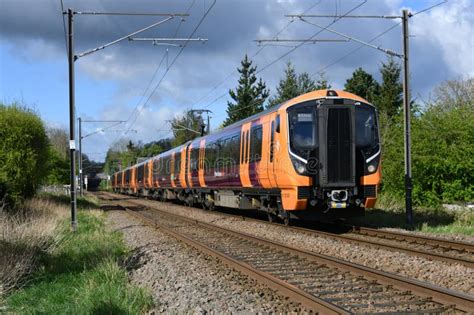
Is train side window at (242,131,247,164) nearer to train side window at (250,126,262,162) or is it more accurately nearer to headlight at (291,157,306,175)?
train side window at (250,126,262,162)

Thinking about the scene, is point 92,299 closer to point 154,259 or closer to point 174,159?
point 154,259

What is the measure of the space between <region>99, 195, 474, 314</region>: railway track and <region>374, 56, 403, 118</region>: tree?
44.4 meters

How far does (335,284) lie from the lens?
25.0 feet

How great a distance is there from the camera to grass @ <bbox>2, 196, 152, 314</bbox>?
6809 mm

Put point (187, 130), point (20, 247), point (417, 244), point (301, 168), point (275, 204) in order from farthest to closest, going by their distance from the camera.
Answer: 1. point (187, 130)
2. point (275, 204)
3. point (301, 168)
4. point (417, 244)
5. point (20, 247)

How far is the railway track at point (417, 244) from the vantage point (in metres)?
9.49

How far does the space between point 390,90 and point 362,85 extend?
3.35m

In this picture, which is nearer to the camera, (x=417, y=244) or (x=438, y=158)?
(x=417, y=244)

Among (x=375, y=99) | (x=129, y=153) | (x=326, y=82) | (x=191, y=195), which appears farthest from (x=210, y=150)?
(x=129, y=153)

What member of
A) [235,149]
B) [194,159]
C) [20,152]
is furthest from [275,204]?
[194,159]

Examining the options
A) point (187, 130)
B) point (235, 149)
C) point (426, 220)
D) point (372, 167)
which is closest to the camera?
point (372, 167)

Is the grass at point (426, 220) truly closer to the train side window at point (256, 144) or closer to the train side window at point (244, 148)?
the train side window at point (256, 144)

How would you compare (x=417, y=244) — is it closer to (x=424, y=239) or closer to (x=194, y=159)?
(x=424, y=239)

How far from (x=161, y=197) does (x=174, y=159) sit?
8.35m
